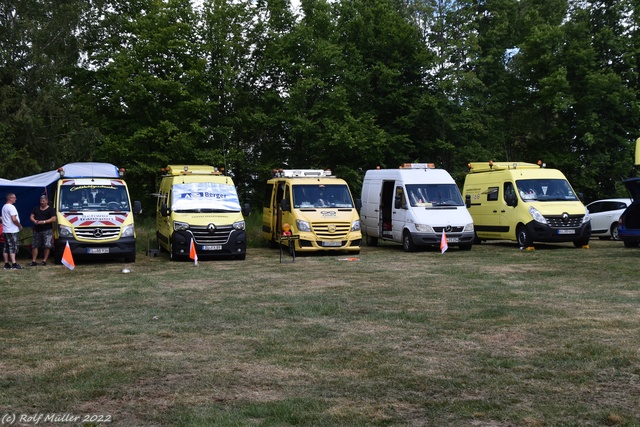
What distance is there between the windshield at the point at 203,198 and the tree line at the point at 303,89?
12.4 m

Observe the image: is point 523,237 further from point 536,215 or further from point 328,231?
point 328,231

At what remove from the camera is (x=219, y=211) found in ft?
67.2

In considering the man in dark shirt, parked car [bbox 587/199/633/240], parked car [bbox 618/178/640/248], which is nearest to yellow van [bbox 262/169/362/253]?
the man in dark shirt

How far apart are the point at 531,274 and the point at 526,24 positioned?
29248 mm

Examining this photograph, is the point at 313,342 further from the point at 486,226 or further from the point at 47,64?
the point at 47,64

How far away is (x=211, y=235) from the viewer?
19.8 meters

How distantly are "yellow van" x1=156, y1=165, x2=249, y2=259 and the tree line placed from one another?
480 inches

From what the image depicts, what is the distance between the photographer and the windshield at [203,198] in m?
20.4

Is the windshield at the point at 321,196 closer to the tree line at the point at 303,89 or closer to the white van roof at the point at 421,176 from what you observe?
the white van roof at the point at 421,176

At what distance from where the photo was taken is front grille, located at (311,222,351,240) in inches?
825

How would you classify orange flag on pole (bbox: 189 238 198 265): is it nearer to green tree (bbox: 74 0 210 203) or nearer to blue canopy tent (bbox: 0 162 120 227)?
blue canopy tent (bbox: 0 162 120 227)

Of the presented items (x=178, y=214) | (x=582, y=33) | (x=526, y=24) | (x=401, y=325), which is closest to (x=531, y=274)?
(x=401, y=325)

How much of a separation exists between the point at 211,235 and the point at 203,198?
1341 millimetres

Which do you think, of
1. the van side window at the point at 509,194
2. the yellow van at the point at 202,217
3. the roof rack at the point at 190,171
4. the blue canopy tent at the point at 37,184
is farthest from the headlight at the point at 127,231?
the van side window at the point at 509,194
